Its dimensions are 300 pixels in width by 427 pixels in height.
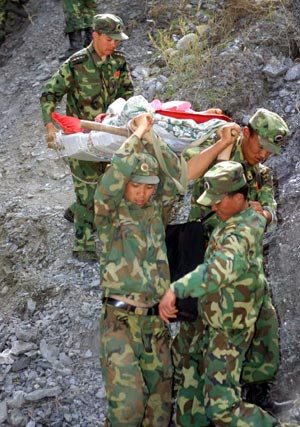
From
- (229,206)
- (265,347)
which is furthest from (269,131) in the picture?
(265,347)

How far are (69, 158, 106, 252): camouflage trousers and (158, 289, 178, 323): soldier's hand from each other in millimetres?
2316

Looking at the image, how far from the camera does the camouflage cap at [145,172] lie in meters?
4.57

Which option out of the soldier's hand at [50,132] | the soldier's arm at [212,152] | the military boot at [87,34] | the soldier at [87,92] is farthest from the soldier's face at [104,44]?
the military boot at [87,34]

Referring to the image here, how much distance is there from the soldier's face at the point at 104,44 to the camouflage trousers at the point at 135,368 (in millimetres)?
2400

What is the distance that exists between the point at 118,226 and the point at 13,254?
8.28 feet

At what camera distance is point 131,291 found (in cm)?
463

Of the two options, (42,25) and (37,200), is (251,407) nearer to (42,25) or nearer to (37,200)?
(37,200)

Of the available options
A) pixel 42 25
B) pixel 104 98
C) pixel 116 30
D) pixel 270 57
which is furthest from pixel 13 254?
pixel 42 25

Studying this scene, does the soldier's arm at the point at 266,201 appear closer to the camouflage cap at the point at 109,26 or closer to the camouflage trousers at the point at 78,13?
the camouflage cap at the point at 109,26

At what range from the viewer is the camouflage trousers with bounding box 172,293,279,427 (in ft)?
15.8

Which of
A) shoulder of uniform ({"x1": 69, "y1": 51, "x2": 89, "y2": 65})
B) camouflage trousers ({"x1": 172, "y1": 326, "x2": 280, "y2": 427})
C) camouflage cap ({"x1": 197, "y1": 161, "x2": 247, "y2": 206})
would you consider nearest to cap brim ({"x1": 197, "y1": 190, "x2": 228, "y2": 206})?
camouflage cap ({"x1": 197, "y1": 161, "x2": 247, "y2": 206})

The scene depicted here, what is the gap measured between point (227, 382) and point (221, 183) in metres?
1.09

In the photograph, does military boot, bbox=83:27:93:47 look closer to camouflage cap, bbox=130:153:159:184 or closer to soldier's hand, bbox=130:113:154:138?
soldier's hand, bbox=130:113:154:138

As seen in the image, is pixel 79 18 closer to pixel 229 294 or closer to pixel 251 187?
pixel 251 187
